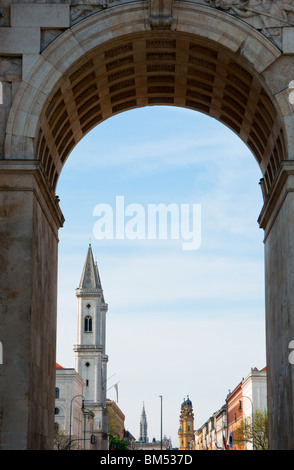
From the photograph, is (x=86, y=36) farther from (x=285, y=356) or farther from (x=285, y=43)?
(x=285, y=356)

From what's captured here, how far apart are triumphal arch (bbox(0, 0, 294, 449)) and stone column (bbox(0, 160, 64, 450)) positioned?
0.03 metres

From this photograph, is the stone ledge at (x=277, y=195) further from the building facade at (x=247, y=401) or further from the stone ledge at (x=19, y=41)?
the building facade at (x=247, y=401)

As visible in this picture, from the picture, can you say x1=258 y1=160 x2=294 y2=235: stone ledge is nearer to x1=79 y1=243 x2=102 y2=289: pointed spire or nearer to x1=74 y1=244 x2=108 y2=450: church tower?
x1=74 y1=244 x2=108 y2=450: church tower

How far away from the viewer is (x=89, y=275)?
612ft

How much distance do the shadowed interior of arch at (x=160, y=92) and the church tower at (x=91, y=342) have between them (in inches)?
5721

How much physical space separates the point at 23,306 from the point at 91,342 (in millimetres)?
158317

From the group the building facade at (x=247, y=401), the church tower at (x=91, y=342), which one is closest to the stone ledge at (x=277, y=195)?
the building facade at (x=247, y=401)

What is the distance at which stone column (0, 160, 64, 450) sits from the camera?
2375 cm

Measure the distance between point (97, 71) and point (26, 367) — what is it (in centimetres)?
1145

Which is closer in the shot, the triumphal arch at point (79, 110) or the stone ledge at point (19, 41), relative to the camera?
the triumphal arch at point (79, 110)

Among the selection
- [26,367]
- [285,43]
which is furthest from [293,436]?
[285,43]

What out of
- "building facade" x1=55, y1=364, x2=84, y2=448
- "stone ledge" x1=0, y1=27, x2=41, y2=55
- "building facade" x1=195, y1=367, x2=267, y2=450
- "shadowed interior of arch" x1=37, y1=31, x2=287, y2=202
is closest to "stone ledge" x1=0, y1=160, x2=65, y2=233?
"shadowed interior of arch" x1=37, y1=31, x2=287, y2=202

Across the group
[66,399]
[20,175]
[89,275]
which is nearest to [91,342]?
[89,275]

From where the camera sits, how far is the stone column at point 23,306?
23.8 metres
